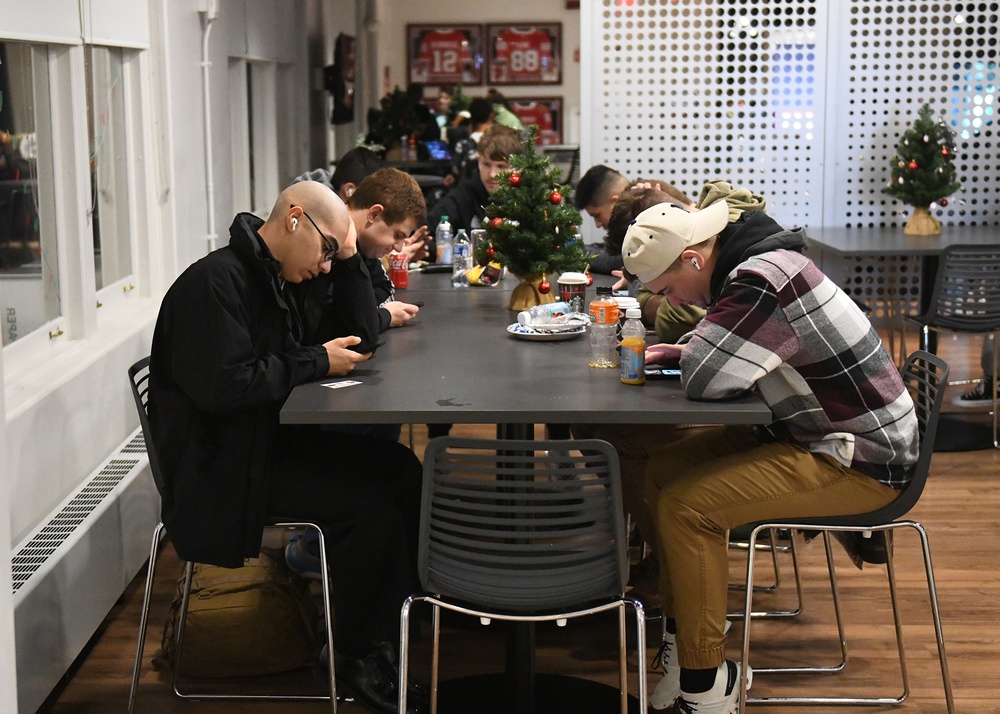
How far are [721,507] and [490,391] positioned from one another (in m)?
0.59

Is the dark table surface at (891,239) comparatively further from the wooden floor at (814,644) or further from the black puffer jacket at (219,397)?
the black puffer jacket at (219,397)

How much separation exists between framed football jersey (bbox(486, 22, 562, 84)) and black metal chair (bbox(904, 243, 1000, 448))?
973 centimetres

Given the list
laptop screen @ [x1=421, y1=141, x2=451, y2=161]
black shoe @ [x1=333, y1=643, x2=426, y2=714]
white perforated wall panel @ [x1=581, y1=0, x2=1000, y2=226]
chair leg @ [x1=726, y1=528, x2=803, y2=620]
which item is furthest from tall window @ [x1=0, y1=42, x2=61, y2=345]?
laptop screen @ [x1=421, y1=141, x2=451, y2=161]

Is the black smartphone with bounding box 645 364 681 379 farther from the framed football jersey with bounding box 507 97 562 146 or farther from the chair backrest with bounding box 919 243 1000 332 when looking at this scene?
the framed football jersey with bounding box 507 97 562 146

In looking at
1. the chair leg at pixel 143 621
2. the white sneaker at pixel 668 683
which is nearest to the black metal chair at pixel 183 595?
the chair leg at pixel 143 621

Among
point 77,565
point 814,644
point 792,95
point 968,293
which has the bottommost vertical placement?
point 814,644

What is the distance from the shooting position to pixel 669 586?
300cm

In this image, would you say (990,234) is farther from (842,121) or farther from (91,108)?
(91,108)

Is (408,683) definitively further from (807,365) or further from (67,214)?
(67,214)

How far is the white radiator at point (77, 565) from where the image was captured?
114 inches

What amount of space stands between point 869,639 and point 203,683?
6.24ft

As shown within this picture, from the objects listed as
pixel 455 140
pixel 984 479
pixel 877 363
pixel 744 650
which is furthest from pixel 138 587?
pixel 455 140

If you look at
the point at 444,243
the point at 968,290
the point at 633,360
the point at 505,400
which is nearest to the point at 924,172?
the point at 968,290

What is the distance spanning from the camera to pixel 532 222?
3629mm
